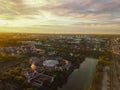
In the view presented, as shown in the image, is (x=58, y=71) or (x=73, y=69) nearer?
(x=58, y=71)

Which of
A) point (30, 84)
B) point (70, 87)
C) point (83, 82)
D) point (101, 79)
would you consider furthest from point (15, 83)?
point (101, 79)

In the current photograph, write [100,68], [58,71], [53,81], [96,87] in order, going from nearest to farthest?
[96,87] → [53,81] → [58,71] → [100,68]

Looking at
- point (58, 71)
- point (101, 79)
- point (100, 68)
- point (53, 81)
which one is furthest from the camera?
point (100, 68)

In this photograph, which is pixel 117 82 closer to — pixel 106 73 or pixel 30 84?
pixel 106 73

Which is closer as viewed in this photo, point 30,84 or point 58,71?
point 30,84

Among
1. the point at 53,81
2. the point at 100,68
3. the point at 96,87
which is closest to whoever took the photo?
the point at 96,87

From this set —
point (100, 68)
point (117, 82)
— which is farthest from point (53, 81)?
point (100, 68)

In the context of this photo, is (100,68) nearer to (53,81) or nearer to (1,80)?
(53,81)

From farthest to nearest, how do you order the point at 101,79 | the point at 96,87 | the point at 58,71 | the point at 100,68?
1. the point at 100,68
2. the point at 58,71
3. the point at 101,79
4. the point at 96,87
